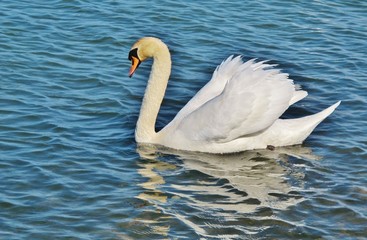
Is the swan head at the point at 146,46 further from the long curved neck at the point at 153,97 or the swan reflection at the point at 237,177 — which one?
the swan reflection at the point at 237,177

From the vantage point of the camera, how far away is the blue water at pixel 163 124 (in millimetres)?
9680

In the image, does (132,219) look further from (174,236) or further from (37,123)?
(37,123)

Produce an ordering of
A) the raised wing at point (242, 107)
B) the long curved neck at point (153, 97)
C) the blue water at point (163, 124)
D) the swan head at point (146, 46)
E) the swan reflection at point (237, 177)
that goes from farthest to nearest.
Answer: the swan head at point (146, 46)
the long curved neck at point (153, 97)
the raised wing at point (242, 107)
the swan reflection at point (237, 177)
the blue water at point (163, 124)

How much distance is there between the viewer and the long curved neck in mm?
12109

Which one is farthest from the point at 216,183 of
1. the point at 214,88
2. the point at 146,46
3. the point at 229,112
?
the point at 146,46

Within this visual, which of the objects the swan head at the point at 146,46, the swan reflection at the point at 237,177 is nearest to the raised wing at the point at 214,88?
the swan reflection at the point at 237,177

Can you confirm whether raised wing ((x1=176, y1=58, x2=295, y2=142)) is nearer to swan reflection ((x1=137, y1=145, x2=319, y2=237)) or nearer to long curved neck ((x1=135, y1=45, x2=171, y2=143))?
swan reflection ((x1=137, y1=145, x2=319, y2=237))

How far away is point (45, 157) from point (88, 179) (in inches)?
31.9

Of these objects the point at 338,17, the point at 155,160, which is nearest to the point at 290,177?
the point at 155,160

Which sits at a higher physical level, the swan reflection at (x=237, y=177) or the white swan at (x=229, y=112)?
the white swan at (x=229, y=112)

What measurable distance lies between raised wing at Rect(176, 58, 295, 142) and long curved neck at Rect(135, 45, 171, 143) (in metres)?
0.54

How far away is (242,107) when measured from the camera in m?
11.4

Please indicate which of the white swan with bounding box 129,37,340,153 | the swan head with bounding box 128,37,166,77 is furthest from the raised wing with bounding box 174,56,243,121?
the swan head with bounding box 128,37,166,77

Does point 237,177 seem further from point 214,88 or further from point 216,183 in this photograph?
point 214,88
